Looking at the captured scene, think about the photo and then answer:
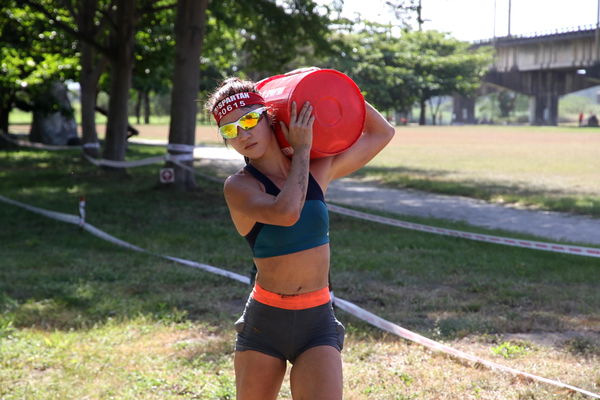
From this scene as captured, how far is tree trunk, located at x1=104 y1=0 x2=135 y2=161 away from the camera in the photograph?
637 inches

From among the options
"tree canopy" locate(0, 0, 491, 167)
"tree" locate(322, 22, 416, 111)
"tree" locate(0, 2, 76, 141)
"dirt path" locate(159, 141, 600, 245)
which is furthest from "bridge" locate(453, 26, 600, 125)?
"dirt path" locate(159, 141, 600, 245)

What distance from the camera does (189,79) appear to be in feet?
42.8

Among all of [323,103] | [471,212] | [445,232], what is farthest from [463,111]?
[323,103]

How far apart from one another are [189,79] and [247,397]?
10.7 m

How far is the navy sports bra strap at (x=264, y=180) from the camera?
9.39 feet

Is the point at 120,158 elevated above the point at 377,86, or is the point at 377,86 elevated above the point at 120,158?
the point at 377,86

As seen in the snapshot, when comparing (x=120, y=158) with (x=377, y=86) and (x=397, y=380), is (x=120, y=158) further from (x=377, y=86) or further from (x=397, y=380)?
(x=377, y=86)

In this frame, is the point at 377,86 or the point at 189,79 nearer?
the point at 189,79

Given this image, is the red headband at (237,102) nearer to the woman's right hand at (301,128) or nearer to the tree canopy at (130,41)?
the woman's right hand at (301,128)

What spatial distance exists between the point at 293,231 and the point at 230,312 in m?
3.30

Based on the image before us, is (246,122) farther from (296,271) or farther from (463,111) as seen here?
(463,111)

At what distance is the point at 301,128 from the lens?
A: 9.07ft

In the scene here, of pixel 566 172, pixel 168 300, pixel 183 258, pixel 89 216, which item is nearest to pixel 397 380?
pixel 168 300

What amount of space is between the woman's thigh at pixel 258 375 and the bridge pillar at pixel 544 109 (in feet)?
254
